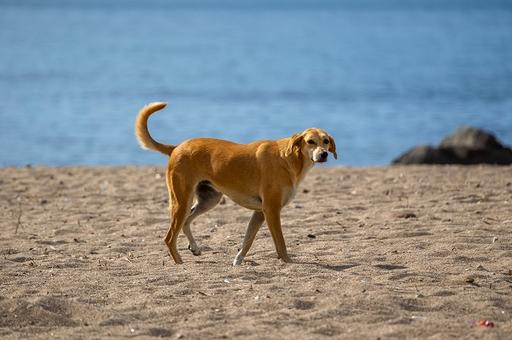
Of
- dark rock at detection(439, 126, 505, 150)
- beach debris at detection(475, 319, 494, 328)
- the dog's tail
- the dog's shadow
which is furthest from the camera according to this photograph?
dark rock at detection(439, 126, 505, 150)

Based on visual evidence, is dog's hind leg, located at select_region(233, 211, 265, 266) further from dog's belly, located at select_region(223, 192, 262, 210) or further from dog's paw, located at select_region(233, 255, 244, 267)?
dog's belly, located at select_region(223, 192, 262, 210)

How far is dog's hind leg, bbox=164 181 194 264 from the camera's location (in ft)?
33.3

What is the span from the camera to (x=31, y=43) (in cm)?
9119

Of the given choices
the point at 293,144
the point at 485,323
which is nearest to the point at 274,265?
the point at 293,144

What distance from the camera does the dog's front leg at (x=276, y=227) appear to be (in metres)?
10.0

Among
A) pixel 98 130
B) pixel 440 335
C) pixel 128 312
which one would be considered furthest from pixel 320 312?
pixel 98 130

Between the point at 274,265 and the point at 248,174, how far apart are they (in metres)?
0.98

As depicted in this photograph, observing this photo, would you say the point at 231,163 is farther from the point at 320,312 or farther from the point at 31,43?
the point at 31,43

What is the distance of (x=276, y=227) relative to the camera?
395 inches

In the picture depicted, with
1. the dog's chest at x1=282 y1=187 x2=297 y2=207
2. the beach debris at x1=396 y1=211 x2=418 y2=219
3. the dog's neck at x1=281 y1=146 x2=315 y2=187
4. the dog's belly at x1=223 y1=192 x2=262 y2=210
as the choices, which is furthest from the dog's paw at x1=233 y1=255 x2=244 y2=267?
the beach debris at x1=396 y1=211 x2=418 y2=219

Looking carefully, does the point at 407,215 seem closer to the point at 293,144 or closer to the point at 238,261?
the point at 293,144

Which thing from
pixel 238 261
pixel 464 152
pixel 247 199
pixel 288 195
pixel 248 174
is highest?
pixel 248 174

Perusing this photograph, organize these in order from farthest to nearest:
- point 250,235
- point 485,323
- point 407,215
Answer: point 407,215 < point 250,235 < point 485,323

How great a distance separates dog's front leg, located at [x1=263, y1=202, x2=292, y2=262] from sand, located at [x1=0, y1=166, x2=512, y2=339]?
Result: 16 cm
